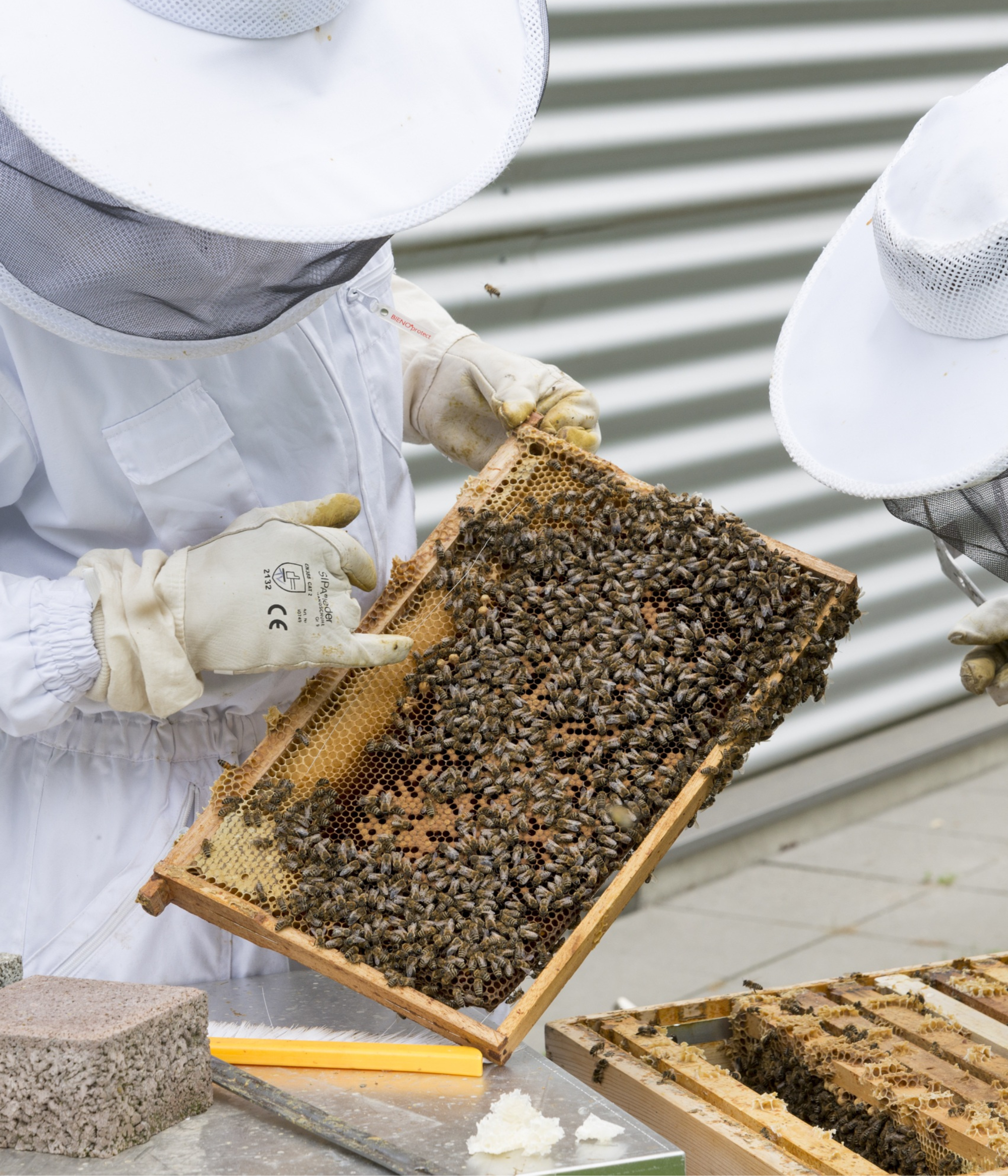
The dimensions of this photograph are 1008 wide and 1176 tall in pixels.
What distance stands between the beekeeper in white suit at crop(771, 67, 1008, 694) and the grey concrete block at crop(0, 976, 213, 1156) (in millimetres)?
1234

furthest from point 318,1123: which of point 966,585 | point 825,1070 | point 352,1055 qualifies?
point 966,585

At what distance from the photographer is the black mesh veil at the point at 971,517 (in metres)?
2.00

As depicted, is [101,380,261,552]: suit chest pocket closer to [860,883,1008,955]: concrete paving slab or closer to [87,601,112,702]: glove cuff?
[87,601,112,702]: glove cuff

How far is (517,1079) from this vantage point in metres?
1.85

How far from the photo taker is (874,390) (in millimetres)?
1958

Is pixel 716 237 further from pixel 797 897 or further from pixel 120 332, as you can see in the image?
pixel 120 332

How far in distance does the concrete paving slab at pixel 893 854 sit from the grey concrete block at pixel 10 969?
5.03 m

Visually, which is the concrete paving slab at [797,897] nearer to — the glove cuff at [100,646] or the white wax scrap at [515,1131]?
the white wax scrap at [515,1131]

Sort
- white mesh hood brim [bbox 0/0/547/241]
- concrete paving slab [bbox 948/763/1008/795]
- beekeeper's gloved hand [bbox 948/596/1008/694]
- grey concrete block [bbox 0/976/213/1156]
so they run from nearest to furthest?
1. white mesh hood brim [bbox 0/0/547/241]
2. grey concrete block [bbox 0/976/213/1156]
3. beekeeper's gloved hand [bbox 948/596/1008/694]
4. concrete paving slab [bbox 948/763/1008/795]

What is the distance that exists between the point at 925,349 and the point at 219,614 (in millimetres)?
1183

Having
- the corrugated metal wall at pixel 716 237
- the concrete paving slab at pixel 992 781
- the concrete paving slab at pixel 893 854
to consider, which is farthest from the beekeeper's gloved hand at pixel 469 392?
the concrete paving slab at pixel 992 781

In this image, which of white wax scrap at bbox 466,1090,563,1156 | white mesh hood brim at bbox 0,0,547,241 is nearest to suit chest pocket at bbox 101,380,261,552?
white mesh hood brim at bbox 0,0,547,241

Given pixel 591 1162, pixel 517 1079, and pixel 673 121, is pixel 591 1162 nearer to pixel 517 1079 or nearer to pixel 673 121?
pixel 517 1079

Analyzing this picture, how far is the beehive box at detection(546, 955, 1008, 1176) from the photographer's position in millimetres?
1819
